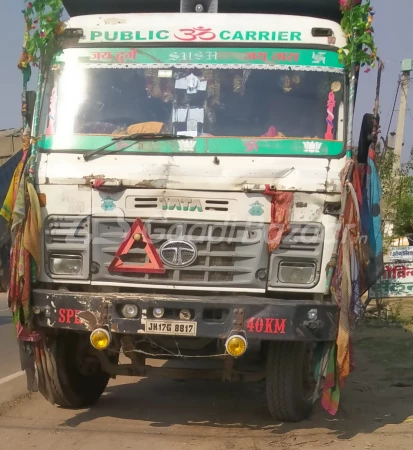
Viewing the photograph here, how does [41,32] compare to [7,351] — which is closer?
[41,32]

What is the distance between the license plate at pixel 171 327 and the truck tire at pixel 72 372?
0.99 m

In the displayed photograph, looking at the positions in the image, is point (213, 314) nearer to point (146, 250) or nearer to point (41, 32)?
point (146, 250)

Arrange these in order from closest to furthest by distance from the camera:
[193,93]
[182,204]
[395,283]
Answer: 1. [182,204]
2. [193,93]
3. [395,283]

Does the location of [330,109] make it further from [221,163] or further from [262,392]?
[262,392]

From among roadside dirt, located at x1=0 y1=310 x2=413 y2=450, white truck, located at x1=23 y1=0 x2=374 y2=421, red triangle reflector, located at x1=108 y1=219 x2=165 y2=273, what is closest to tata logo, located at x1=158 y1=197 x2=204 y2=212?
white truck, located at x1=23 y1=0 x2=374 y2=421

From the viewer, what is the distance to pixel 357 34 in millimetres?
5523

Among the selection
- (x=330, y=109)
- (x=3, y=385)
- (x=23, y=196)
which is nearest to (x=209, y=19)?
(x=330, y=109)

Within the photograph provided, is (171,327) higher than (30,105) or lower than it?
lower

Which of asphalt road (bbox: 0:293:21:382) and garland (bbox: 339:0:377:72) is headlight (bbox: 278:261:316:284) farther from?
asphalt road (bbox: 0:293:21:382)

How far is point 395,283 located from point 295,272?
719cm

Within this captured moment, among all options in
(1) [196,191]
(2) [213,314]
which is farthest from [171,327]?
(1) [196,191]

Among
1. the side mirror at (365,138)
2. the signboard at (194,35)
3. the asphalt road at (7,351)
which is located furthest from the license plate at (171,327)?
the asphalt road at (7,351)

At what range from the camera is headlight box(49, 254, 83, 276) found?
17.2 ft

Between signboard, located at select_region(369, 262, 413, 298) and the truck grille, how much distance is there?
7.10 meters
